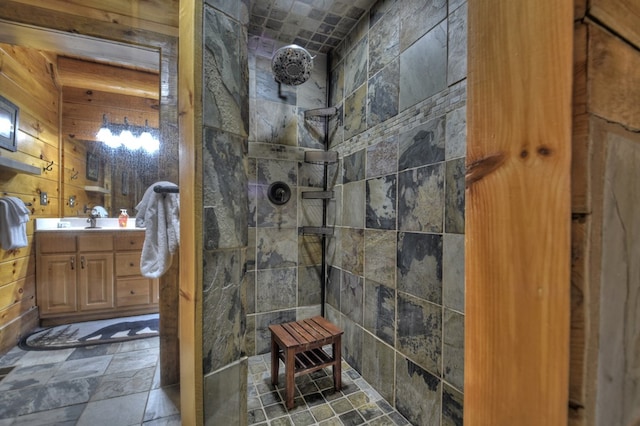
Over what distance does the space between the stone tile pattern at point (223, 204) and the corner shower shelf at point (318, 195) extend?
4.20 feet

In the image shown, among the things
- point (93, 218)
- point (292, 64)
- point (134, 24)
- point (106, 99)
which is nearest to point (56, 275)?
point (93, 218)

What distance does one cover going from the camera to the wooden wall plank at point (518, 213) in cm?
32

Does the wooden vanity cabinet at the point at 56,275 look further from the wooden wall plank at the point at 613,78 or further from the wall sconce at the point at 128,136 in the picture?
the wooden wall plank at the point at 613,78

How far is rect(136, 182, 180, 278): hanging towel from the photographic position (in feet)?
4.13

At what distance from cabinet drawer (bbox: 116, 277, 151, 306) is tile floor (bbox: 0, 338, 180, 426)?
0.65m

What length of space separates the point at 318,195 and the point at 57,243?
2416mm

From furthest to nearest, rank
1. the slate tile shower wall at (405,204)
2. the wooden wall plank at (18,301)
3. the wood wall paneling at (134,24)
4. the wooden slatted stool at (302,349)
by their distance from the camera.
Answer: the wooden wall plank at (18,301) → the wooden slatted stool at (302,349) → the wood wall paneling at (134,24) → the slate tile shower wall at (405,204)

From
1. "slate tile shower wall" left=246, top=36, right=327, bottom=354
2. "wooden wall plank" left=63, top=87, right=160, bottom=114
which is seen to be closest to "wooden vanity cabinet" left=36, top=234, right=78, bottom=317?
"wooden wall plank" left=63, top=87, right=160, bottom=114

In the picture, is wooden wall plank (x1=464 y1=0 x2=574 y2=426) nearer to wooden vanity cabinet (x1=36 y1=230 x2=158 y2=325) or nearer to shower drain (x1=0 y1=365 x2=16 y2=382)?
shower drain (x1=0 y1=365 x2=16 y2=382)

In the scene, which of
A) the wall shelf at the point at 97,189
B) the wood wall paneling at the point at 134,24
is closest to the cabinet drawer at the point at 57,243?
the wall shelf at the point at 97,189

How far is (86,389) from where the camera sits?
1.50 meters

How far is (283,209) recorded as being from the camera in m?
2.21

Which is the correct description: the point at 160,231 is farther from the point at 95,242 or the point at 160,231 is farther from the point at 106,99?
the point at 106,99

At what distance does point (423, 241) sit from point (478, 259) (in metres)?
1.06
